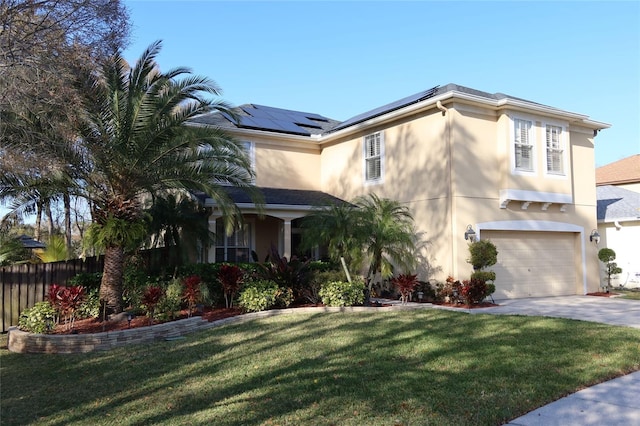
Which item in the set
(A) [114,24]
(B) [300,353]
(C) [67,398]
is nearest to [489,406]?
(B) [300,353]

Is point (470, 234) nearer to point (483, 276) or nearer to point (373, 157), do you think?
point (483, 276)

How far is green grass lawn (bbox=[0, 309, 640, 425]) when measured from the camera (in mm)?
5316

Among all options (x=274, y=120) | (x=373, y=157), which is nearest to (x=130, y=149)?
(x=373, y=157)

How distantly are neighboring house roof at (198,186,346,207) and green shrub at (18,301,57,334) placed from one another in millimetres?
5780

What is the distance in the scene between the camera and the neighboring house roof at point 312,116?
49.8 feet

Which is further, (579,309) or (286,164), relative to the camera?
(286,164)

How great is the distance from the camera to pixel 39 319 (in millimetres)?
9758

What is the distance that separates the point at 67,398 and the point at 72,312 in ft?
13.9

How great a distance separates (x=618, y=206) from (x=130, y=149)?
63.4 ft

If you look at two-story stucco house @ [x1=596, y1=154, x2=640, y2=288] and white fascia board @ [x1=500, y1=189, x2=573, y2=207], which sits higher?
white fascia board @ [x1=500, y1=189, x2=573, y2=207]

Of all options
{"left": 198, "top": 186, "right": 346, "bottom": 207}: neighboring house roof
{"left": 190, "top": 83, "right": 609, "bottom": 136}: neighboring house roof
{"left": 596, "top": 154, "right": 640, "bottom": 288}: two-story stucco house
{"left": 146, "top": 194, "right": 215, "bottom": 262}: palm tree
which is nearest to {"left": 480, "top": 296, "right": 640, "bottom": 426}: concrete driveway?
{"left": 190, "top": 83, "right": 609, "bottom": 136}: neighboring house roof

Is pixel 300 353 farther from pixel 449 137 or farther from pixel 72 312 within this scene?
pixel 449 137

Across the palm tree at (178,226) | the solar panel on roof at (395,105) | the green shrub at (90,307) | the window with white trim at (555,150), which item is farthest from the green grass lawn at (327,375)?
the solar panel on roof at (395,105)

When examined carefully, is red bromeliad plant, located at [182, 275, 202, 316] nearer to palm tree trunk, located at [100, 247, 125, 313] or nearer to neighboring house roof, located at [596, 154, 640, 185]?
palm tree trunk, located at [100, 247, 125, 313]
